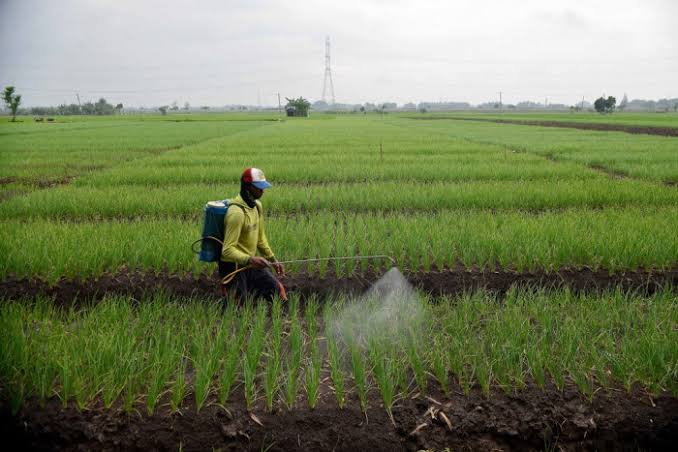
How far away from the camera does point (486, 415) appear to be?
226 cm

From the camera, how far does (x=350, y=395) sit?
2.39 m

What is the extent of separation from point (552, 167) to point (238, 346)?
28.5 feet

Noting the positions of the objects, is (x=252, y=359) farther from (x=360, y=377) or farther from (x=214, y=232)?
(x=214, y=232)

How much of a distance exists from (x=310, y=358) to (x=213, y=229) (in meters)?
1.02

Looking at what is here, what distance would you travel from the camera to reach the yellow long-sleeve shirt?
9.59 ft

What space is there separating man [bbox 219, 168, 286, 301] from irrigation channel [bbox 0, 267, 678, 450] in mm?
432

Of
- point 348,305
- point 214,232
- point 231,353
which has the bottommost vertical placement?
point 348,305

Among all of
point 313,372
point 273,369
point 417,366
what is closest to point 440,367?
point 417,366

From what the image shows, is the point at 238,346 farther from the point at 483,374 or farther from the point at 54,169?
the point at 54,169

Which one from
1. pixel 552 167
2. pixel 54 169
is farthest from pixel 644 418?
pixel 54 169

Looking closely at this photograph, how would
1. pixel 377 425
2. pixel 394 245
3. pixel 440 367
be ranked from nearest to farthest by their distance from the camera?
pixel 377 425
pixel 440 367
pixel 394 245

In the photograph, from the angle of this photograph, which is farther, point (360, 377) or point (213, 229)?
point (213, 229)

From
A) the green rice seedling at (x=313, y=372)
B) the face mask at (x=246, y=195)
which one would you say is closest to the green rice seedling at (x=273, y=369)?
the green rice seedling at (x=313, y=372)

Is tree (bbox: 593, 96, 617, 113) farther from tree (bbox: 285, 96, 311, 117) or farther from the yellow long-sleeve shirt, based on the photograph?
the yellow long-sleeve shirt
